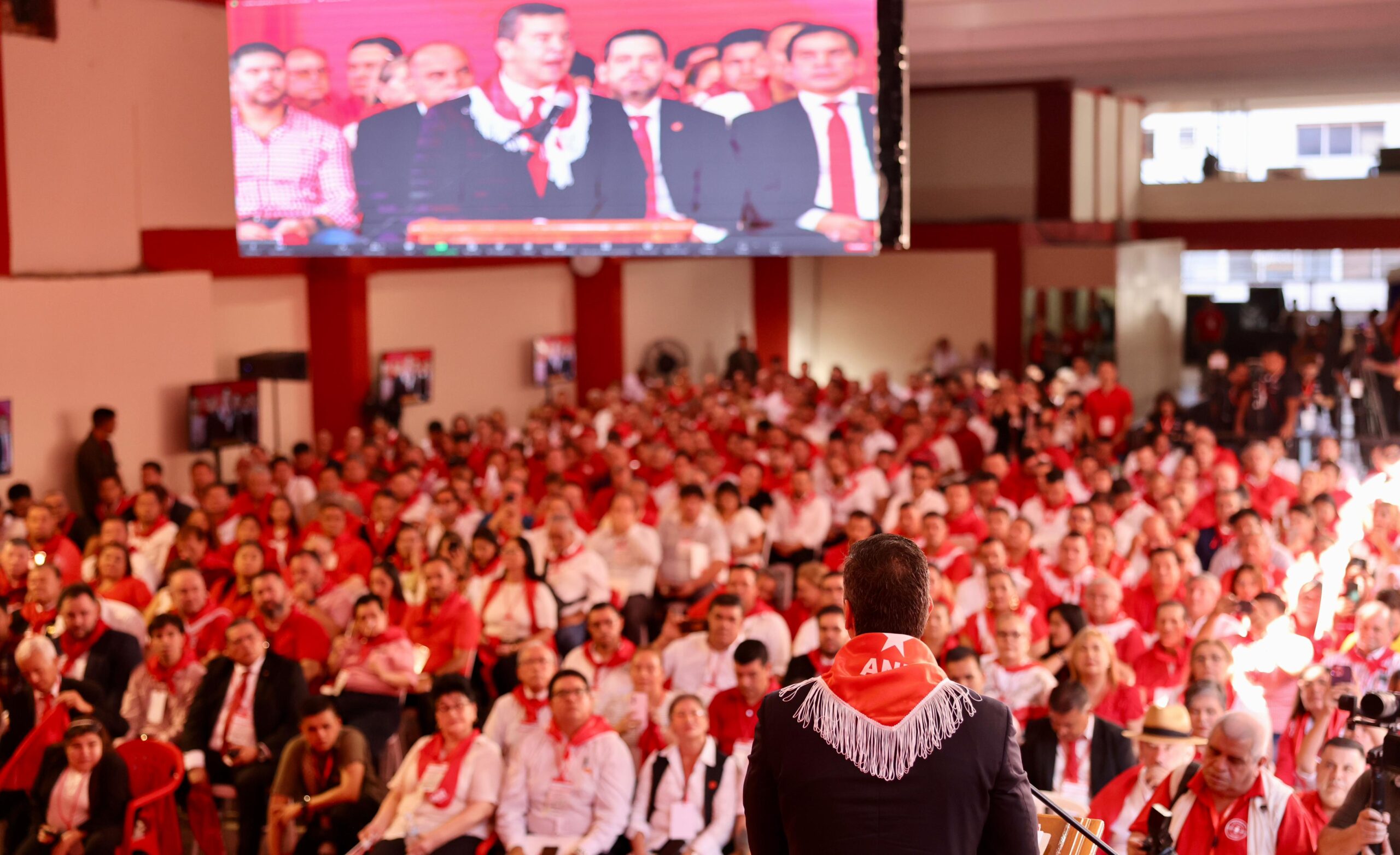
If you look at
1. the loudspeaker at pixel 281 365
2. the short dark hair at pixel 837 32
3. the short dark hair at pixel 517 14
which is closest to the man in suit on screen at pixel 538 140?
the short dark hair at pixel 517 14

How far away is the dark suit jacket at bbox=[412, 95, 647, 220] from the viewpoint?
20.9ft

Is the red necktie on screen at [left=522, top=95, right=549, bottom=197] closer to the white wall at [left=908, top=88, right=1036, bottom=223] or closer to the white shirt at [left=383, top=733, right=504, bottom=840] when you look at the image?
the white shirt at [left=383, top=733, right=504, bottom=840]

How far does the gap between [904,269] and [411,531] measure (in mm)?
12827

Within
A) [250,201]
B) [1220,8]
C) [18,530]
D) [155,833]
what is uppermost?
[1220,8]

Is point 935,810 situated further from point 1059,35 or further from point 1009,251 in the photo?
point 1009,251

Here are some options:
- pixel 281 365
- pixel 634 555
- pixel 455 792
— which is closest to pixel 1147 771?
pixel 455 792

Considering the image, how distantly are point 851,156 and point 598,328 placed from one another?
1234 centimetres

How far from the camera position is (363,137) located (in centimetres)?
661

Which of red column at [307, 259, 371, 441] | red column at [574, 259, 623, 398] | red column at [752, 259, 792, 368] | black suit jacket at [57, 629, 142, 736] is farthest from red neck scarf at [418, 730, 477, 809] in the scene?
red column at [752, 259, 792, 368]

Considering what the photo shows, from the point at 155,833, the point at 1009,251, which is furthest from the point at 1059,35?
the point at 155,833

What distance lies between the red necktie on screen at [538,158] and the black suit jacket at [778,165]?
81 centimetres

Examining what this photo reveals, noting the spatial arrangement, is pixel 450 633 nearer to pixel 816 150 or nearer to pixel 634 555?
pixel 634 555

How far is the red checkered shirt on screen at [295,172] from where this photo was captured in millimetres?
6648

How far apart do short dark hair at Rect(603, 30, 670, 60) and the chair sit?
10.8 feet
